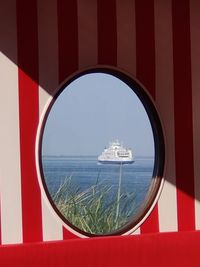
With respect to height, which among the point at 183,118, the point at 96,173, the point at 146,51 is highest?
the point at 146,51

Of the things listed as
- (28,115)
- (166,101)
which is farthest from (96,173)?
(166,101)

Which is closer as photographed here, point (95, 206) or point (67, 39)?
point (67, 39)

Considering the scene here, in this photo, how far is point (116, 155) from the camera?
4.24 m

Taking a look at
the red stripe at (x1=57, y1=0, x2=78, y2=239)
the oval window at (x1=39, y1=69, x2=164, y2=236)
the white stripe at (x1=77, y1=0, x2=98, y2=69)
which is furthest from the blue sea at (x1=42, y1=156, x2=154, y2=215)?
the white stripe at (x1=77, y1=0, x2=98, y2=69)

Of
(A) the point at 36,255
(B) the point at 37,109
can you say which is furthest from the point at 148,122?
(A) the point at 36,255

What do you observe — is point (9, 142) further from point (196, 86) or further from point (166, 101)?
point (196, 86)

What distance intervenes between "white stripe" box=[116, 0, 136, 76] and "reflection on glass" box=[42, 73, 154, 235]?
140 mm

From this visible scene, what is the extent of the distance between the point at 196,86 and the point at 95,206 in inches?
48.4

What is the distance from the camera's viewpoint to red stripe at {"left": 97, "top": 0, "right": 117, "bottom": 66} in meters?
4.14

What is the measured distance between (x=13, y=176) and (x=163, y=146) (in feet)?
3.91

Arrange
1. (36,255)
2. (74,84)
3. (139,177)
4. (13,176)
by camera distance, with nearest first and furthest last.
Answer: (36,255)
(13,176)
(74,84)
(139,177)

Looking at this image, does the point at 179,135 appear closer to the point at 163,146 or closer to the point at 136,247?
the point at 163,146

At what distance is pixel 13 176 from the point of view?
3795 millimetres

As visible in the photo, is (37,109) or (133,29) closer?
(37,109)
